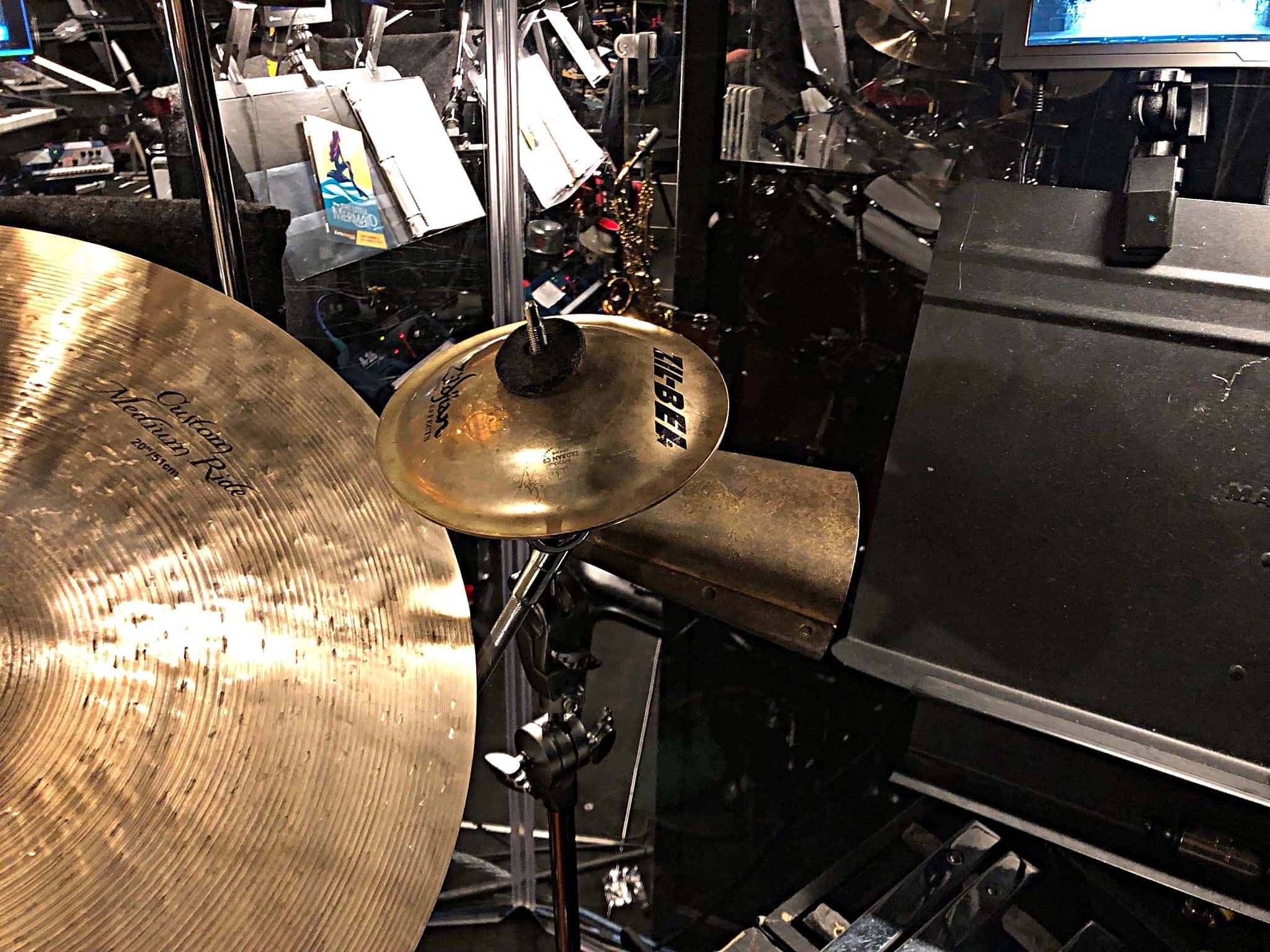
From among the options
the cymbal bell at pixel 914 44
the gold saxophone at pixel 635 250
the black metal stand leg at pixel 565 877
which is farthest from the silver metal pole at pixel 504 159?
the black metal stand leg at pixel 565 877

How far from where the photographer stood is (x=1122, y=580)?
93 cm

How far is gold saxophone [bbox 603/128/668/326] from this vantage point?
1.23 m

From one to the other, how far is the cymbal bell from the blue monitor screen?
3.1 inches

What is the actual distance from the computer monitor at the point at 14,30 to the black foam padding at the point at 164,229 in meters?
0.16

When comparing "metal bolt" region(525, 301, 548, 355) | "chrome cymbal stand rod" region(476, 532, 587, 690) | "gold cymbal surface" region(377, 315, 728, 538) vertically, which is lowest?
"chrome cymbal stand rod" region(476, 532, 587, 690)

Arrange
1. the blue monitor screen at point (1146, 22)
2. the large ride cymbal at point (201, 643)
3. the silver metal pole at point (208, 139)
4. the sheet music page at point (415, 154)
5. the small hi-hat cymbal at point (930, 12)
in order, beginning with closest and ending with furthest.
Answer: the large ride cymbal at point (201, 643), the blue monitor screen at point (1146, 22), the small hi-hat cymbal at point (930, 12), the silver metal pole at point (208, 139), the sheet music page at point (415, 154)

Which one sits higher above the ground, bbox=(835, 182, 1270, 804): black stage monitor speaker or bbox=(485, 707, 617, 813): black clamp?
bbox=(835, 182, 1270, 804): black stage monitor speaker

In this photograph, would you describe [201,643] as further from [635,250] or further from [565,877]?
[635,250]

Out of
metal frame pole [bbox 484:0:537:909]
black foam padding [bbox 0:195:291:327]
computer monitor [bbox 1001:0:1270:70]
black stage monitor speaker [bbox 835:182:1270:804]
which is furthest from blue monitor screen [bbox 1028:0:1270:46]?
black foam padding [bbox 0:195:291:327]

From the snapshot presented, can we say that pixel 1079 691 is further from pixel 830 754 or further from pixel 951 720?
pixel 830 754

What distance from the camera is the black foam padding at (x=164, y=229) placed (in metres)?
1.06

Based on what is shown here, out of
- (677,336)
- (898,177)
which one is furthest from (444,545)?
(898,177)

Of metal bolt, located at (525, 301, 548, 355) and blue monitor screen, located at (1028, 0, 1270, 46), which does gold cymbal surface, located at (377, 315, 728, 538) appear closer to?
metal bolt, located at (525, 301, 548, 355)

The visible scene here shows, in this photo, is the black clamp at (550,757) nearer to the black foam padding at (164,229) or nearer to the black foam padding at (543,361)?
the black foam padding at (543,361)
